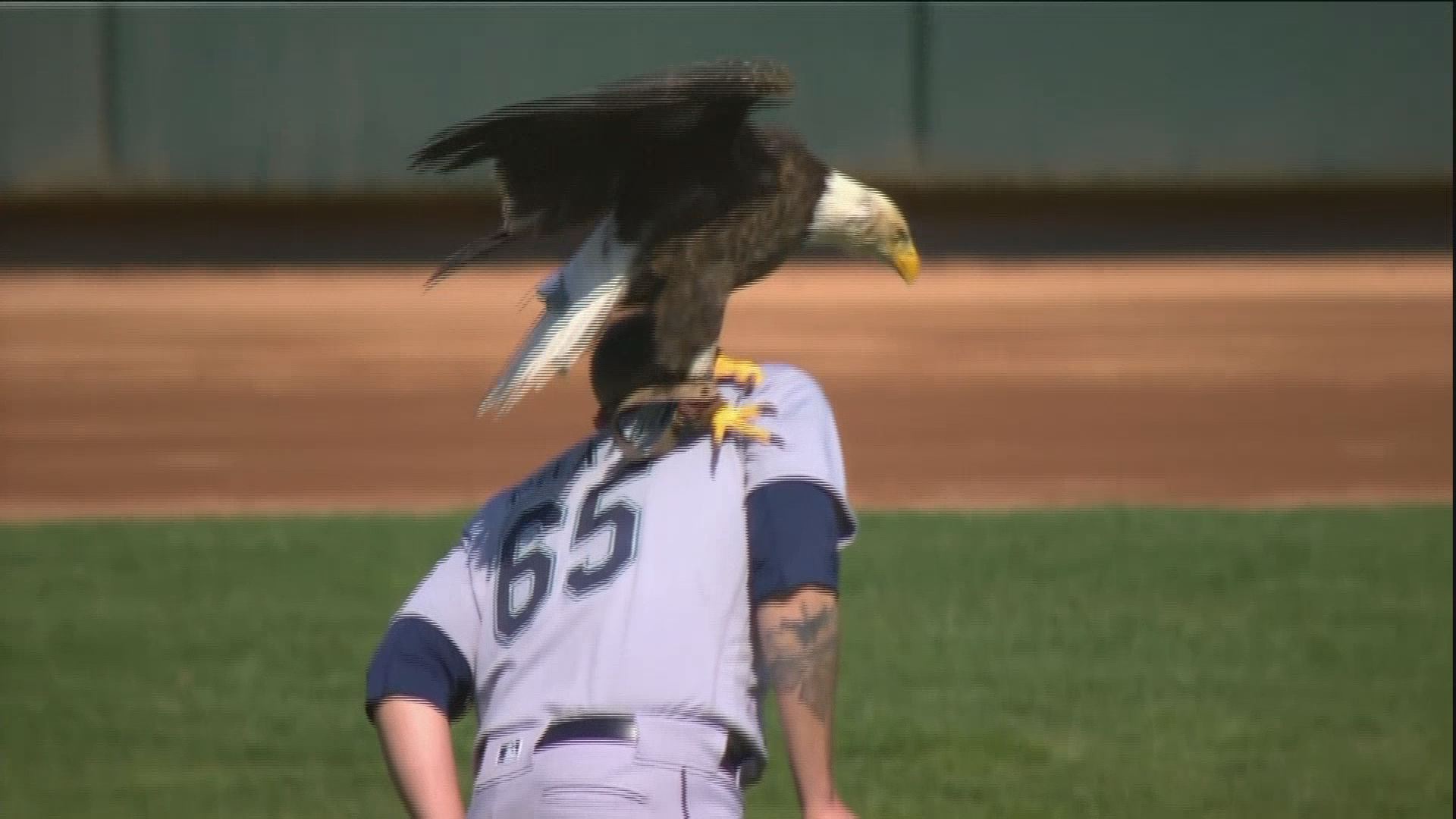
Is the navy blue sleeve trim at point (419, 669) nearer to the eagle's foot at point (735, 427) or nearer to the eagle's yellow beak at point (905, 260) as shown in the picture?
the eagle's foot at point (735, 427)

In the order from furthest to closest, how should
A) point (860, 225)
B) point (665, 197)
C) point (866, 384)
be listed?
point (866, 384), point (860, 225), point (665, 197)

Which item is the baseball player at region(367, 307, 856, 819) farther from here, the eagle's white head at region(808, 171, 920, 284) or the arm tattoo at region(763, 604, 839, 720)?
the eagle's white head at region(808, 171, 920, 284)

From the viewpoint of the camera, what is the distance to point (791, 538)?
1.77m

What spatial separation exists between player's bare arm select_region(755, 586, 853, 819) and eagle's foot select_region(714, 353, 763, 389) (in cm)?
32

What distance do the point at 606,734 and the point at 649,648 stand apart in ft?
0.27

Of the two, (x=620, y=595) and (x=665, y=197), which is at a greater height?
(x=665, y=197)

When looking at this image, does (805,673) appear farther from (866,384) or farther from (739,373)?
(866,384)

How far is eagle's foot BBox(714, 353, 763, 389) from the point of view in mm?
2029

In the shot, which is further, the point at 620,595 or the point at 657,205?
the point at 657,205

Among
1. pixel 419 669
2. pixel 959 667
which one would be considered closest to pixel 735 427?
pixel 419 669

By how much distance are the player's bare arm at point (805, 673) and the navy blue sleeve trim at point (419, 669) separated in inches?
12.6

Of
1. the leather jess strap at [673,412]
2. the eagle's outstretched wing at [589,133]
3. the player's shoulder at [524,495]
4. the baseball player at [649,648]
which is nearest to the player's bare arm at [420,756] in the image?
the baseball player at [649,648]

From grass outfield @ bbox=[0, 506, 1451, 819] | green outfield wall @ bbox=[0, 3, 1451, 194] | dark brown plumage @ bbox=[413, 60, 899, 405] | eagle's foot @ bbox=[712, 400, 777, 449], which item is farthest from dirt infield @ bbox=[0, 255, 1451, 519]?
eagle's foot @ bbox=[712, 400, 777, 449]

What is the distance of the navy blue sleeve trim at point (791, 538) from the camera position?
1.75 metres
